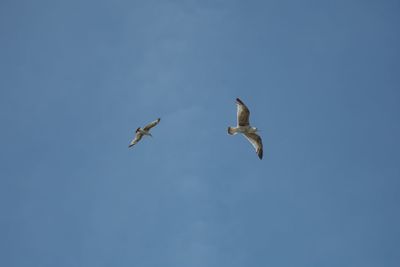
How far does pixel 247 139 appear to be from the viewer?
48031mm

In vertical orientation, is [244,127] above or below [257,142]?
below

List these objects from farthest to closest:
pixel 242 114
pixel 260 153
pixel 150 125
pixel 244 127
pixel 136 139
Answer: pixel 136 139, pixel 150 125, pixel 260 153, pixel 244 127, pixel 242 114

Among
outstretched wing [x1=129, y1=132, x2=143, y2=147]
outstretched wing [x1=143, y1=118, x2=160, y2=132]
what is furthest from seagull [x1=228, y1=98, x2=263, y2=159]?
outstretched wing [x1=129, y1=132, x2=143, y2=147]

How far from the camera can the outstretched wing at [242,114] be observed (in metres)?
44.6

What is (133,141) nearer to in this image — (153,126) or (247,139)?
(153,126)

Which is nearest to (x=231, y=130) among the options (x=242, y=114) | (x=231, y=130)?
(x=231, y=130)

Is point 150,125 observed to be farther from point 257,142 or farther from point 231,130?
point 257,142

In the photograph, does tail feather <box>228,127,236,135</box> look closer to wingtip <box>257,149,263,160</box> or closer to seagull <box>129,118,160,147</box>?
wingtip <box>257,149,263,160</box>

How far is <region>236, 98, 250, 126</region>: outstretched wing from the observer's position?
1757 inches

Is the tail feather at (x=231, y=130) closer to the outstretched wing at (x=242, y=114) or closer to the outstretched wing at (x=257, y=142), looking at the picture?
the outstretched wing at (x=242, y=114)

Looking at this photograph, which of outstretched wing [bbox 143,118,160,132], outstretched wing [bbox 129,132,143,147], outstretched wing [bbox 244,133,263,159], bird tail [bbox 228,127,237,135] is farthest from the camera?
outstretched wing [bbox 129,132,143,147]

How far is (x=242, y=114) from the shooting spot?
44.9 meters

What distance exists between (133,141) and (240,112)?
1208 cm

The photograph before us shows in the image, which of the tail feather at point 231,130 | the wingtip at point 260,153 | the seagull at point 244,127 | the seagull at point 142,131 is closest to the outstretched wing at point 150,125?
the seagull at point 142,131
